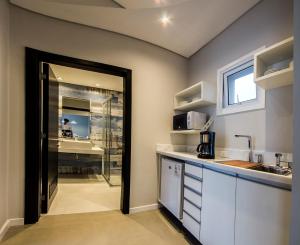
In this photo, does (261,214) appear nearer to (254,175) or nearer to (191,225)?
(254,175)

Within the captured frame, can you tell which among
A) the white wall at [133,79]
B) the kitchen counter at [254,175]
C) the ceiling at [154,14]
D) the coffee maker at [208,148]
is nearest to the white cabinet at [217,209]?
the kitchen counter at [254,175]

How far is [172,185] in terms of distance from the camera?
2289mm

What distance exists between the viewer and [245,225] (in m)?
1.25

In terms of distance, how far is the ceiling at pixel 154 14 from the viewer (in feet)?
6.33

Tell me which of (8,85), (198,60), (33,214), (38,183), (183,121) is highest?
(198,60)

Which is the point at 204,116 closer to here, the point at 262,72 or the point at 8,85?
the point at 262,72

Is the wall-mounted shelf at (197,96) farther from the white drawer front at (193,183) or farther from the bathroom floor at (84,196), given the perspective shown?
the bathroom floor at (84,196)

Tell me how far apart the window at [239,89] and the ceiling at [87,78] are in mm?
2274

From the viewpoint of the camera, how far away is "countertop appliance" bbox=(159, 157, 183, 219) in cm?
212

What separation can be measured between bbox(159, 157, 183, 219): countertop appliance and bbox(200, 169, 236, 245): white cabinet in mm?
428

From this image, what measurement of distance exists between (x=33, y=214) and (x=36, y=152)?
0.76m

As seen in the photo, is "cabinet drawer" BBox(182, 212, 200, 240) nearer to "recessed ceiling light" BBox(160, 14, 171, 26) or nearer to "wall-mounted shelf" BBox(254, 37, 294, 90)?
"wall-mounted shelf" BBox(254, 37, 294, 90)

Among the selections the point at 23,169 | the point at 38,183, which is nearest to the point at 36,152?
the point at 23,169

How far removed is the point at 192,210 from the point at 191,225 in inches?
6.4
